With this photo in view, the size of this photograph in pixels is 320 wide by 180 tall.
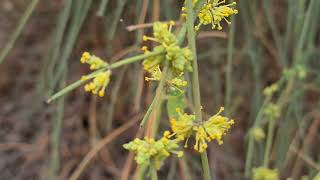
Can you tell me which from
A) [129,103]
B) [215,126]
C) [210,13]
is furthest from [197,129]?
[129,103]

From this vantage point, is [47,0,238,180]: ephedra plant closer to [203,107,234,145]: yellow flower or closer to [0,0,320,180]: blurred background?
[203,107,234,145]: yellow flower

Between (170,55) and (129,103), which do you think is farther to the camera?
(129,103)

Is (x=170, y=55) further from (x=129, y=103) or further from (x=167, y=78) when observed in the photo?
(x=129, y=103)

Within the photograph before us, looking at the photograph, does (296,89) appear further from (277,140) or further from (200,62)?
(200,62)

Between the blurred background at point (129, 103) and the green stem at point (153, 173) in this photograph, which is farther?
the blurred background at point (129, 103)

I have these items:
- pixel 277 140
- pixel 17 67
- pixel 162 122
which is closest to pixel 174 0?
pixel 162 122

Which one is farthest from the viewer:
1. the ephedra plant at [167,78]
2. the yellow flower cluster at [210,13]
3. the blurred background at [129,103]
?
the blurred background at [129,103]

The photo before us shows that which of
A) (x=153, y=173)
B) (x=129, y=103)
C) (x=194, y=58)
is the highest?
(x=194, y=58)

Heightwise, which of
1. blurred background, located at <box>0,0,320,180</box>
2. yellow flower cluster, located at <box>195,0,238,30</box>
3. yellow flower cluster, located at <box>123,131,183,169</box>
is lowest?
blurred background, located at <box>0,0,320,180</box>

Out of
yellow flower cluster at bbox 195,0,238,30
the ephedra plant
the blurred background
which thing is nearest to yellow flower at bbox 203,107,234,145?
the ephedra plant

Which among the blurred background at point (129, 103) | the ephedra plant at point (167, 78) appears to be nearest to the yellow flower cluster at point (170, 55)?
the ephedra plant at point (167, 78)

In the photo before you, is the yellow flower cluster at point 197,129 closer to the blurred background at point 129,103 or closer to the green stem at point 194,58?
the green stem at point 194,58
